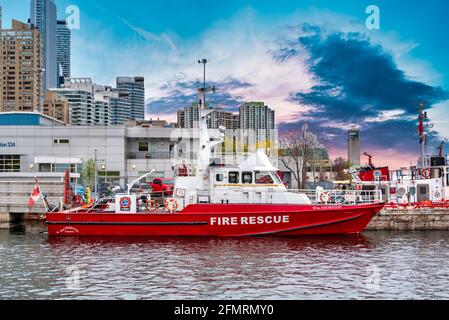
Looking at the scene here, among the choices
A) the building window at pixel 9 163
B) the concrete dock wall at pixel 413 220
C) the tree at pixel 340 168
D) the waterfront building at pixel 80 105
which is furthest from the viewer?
the waterfront building at pixel 80 105

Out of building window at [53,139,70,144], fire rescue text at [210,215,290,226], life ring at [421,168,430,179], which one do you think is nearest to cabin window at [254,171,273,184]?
fire rescue text at [210,215,290,226]

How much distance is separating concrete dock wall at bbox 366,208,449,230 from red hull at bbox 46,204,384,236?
5129 mm

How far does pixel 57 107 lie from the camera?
168375 mm

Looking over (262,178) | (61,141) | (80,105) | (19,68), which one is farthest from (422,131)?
(19,68)

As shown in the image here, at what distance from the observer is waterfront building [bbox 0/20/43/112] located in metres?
176

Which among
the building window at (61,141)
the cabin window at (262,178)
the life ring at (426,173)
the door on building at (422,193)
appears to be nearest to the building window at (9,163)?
the building window at (61,141)

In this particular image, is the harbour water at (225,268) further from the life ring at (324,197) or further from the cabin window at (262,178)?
the cabin window at (262,178)

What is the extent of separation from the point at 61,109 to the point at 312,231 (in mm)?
151200

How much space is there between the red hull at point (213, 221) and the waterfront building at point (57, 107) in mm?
134428

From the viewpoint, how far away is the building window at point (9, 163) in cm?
5641

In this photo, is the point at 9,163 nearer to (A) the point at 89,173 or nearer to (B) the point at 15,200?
(A) the point at 89,173
